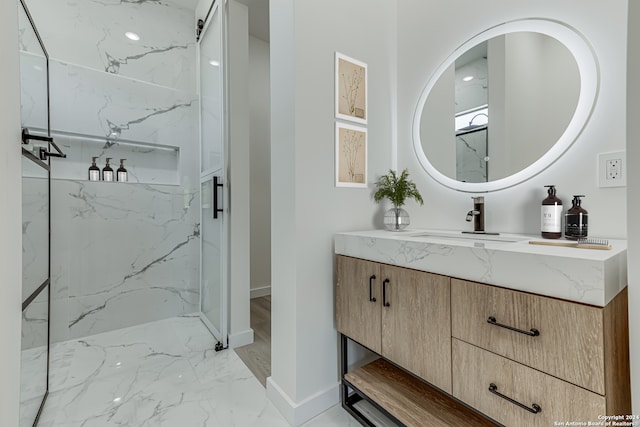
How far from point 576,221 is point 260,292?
294 cm

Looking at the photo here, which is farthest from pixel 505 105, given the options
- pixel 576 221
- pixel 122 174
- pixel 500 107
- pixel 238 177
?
pixel 122 174

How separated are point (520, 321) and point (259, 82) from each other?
10.9ft

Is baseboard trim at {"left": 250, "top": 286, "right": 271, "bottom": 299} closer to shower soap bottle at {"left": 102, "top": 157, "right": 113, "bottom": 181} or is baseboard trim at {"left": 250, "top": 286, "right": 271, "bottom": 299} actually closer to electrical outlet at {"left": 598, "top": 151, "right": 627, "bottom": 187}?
shower soap bottle at {"left": 102, "top": 157, "right": 113, "bottom": 181}

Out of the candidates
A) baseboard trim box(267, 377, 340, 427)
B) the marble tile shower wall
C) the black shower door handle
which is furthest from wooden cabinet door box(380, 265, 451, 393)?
the marble tile shower wall

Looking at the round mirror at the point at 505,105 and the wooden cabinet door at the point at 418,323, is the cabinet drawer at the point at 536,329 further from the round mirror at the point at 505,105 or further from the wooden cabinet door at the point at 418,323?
the round mirror at the point at 505,105

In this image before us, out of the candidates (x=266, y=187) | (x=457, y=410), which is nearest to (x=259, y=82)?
(x=266, y=187)

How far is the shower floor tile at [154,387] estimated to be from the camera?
138 cm

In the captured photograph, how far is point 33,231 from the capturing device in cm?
139

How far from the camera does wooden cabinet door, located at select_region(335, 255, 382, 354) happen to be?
49.3 inches

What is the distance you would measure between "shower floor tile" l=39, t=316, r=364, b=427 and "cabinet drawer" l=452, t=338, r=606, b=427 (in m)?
0.72

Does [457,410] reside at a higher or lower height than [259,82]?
lower

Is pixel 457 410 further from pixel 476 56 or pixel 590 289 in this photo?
pixel 476 56

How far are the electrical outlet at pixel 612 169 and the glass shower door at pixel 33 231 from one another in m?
2.31

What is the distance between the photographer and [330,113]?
57.9 inches
